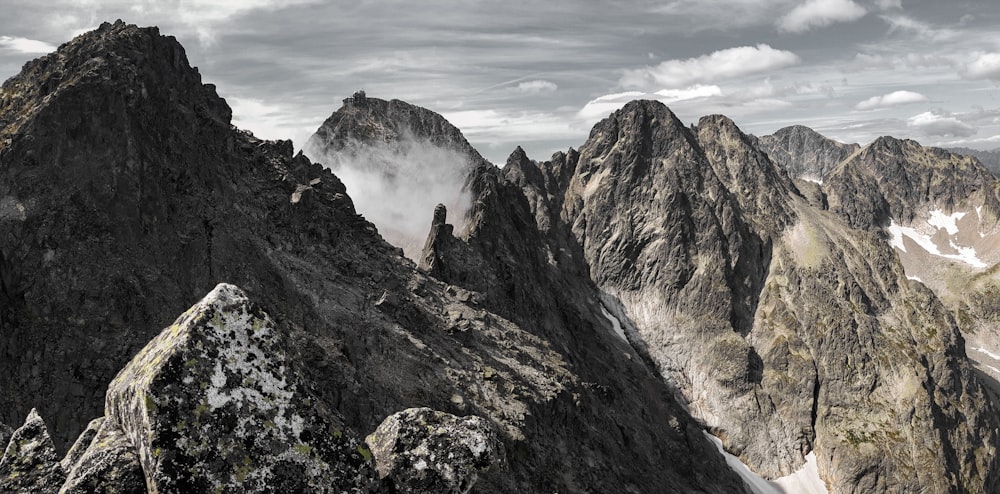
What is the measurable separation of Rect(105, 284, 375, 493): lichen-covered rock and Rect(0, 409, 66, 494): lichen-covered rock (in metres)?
2.02

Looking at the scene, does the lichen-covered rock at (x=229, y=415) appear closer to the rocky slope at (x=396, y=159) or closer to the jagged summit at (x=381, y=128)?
the rocky slope at (x=396, y=159)

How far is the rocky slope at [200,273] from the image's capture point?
147 feet

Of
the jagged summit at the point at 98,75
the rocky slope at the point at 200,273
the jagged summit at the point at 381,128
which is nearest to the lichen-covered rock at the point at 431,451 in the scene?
the rocky slope at the point at 200,273

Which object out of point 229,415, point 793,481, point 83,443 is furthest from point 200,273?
point 793,481

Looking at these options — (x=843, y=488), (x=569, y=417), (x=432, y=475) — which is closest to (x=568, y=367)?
(x=569, y=417)

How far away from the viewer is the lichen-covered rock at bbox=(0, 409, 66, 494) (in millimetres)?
9805

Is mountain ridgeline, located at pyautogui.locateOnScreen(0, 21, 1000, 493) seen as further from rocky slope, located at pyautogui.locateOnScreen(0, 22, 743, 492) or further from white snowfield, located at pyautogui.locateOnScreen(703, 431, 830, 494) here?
white snowfield, located at pyautogui.locateOnScreen(703, 431, 830, 494)

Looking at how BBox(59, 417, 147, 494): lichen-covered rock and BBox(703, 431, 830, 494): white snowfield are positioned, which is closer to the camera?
BBox(59, 417, 147, 494): lichen-covered rock

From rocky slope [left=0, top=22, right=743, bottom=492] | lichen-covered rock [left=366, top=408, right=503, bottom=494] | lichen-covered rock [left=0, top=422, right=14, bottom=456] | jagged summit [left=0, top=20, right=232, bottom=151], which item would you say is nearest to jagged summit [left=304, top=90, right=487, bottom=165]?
rocky slope [left=0, top=22, right=743, bottom=492]

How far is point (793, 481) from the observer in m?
184

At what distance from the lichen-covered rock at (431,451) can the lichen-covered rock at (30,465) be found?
5258 mm

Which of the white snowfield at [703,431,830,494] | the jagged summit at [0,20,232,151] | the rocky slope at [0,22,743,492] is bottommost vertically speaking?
the white snowfield at [703,431,830,494]

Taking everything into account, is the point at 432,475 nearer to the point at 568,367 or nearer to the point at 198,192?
the point at 198,192

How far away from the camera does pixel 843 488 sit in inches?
6934
